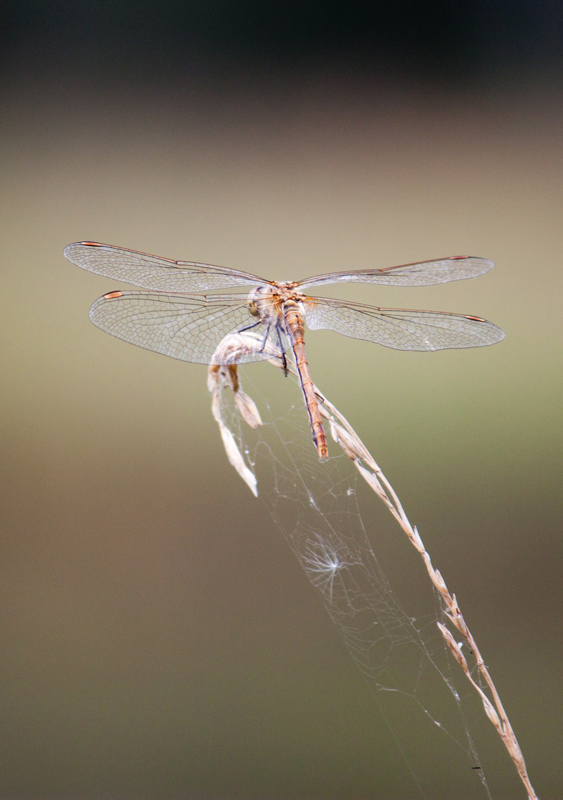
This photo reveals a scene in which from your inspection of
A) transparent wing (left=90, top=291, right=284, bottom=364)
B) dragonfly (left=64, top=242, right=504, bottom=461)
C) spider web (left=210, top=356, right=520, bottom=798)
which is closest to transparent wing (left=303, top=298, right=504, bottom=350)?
dragonfly (left=64, top=242, right=504, bottom=461)

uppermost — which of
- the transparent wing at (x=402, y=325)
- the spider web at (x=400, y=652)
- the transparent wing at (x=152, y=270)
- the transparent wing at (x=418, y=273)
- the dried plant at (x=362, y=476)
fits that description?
the transparent wing at (x=152, y=270)

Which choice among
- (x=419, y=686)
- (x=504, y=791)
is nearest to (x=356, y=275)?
(x=419, y=686)

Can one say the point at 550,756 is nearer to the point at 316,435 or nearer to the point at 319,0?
the point at 316,435

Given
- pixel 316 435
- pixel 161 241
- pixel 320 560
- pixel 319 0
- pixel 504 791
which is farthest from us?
pixel 161 241

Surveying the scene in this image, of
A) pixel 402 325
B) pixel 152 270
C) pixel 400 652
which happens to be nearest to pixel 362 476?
pixel 402 325

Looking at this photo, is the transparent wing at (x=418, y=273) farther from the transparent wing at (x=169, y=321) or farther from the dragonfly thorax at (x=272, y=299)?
the transparent wing at (x=169, y=321)

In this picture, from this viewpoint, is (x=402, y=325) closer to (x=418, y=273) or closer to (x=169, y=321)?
(x=418, y=273)

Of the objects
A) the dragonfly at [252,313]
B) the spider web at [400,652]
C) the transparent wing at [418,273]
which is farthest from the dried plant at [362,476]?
the spider web at [400,652]
